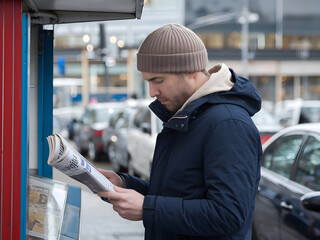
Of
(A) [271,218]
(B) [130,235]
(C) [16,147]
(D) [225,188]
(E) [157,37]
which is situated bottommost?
(B) [130,235]

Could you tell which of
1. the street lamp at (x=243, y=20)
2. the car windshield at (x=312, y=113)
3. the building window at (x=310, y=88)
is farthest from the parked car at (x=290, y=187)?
the building window at (x=310, y=88)

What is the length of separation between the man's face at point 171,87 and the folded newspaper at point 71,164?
0.39 metres

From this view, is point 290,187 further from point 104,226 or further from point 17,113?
point 104,226

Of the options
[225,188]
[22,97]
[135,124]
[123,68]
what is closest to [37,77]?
[22,97]

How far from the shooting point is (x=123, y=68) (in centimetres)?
4644

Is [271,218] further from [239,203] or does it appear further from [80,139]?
[80,139]

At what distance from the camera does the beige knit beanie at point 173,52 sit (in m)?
2.14

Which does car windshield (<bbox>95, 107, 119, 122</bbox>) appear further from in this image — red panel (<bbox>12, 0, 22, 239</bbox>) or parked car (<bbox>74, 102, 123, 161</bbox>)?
red panel (<bbox>12, 0, 22, 239</bbox>)

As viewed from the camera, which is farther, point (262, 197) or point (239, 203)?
point (262, 197)

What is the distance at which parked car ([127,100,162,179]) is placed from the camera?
10383 millimetres

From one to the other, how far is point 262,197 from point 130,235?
2.64 m

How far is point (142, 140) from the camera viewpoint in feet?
35.9

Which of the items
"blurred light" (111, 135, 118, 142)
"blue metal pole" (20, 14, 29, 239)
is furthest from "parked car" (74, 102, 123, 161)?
"blue metal pole" (20, 14, 29, 239)

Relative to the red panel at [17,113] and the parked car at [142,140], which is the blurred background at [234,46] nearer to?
the parked car at [142,140]
